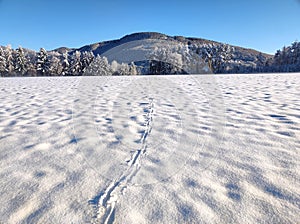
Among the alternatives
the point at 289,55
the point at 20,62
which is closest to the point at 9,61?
the point at 20,62

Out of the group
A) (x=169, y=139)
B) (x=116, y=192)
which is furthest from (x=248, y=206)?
(x=169, y=139)

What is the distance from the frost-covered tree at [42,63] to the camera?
118ft

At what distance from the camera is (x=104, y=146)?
8.34ft

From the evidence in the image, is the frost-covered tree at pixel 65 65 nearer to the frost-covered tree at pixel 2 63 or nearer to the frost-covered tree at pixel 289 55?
the frost-covered tree at pixel 2 63

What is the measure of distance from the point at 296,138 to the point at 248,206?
179 cm

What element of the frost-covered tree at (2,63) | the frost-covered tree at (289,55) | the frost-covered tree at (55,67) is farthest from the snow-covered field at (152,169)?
the frost-covered tree at (289,55)

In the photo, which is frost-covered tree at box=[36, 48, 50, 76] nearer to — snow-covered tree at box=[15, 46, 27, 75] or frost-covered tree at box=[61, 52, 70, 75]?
frost-covered tree at box=[61, 52, 70, 75]

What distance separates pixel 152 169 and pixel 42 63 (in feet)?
145

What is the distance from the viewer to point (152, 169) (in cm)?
197

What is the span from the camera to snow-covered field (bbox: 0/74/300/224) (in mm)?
1403

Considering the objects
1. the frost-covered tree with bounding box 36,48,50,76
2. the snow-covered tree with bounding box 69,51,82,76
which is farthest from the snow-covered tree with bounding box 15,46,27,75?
the snow-covered tree with bounding box 69,51,82,76

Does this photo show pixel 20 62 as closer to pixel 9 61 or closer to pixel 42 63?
pixel 9 61

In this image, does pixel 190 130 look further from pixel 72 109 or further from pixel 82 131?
pixel 72 109

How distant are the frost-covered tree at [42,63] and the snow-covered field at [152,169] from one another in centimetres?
4019
